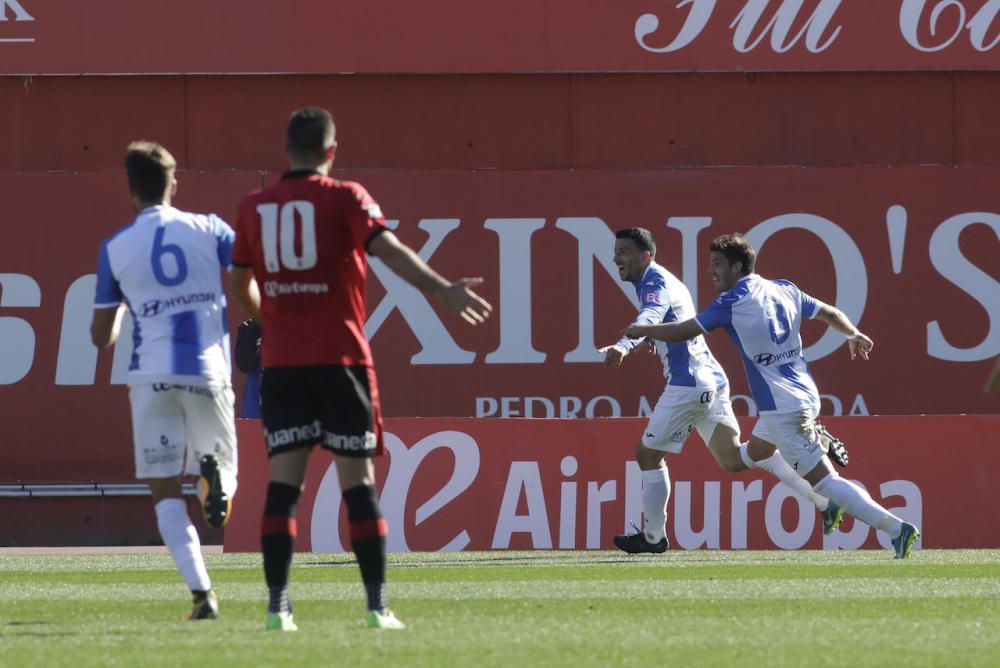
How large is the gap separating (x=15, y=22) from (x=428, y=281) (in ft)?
39.7

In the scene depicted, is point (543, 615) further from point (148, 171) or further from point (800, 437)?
point (800, 437)

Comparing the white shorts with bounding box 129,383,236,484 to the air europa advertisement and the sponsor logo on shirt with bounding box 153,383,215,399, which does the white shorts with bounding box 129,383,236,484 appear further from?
the air europa advertisement

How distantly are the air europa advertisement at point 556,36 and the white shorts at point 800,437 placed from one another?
23.1ft

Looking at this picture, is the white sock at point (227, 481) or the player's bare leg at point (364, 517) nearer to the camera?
the player's bare leg at point (364, 517)

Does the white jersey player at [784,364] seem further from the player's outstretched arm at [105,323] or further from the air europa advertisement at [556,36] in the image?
the air europa advertisement at [556,36]

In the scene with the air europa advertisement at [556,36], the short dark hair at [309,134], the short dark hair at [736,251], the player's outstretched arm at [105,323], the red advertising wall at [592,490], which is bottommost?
the red advertising wall at [592,490]

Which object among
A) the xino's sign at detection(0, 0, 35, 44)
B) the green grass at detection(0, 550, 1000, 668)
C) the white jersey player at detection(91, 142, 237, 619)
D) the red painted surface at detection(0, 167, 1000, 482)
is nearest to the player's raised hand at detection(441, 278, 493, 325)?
the green grass at detection(0, 550, 1000, 668)

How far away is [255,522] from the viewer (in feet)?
44.6

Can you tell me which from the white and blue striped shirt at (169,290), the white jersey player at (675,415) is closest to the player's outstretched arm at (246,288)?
the white and blue striped shirt at (169,290)

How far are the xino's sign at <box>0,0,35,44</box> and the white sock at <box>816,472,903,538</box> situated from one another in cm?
974

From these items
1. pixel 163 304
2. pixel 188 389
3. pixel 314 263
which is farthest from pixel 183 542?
pixel 314 263

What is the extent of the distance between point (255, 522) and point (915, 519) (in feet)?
16.2

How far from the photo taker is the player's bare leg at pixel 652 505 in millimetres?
12070

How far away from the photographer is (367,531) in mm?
6645
